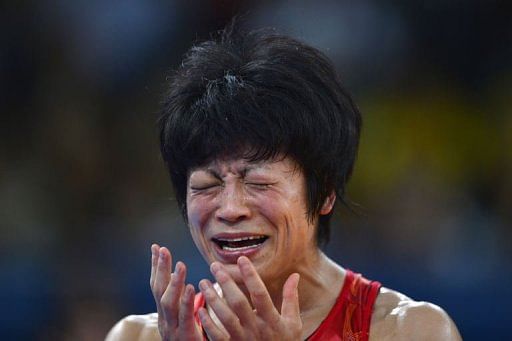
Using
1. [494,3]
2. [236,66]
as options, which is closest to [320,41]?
[494,3]

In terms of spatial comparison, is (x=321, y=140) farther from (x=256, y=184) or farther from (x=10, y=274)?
(x=10, y=274)

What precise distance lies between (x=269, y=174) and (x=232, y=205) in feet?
0.46

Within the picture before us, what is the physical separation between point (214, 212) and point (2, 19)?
3743 mm

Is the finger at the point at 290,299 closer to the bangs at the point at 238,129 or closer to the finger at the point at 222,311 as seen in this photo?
the finger at the point at 222,311

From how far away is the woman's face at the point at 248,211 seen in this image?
2.66m

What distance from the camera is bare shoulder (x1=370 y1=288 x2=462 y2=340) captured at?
2.81m

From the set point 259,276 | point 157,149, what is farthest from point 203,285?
point 157,149

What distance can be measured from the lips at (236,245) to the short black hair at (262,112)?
8.2 inches

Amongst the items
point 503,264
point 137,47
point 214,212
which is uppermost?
point 137,47

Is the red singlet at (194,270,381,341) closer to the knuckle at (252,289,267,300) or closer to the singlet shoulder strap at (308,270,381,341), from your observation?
the singlet shoulder strap at (308,270,381,341)

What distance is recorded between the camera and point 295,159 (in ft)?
8.98

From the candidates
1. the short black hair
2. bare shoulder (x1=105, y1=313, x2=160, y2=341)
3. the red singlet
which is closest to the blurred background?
bare shoulder (x1=105, y1=313, x2=160, y2=341)

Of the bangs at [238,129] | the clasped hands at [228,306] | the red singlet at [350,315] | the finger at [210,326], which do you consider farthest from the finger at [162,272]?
the red singlet at [350,315]

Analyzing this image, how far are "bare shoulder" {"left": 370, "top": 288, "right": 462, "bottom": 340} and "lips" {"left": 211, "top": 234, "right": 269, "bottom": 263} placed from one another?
18.5 inches
